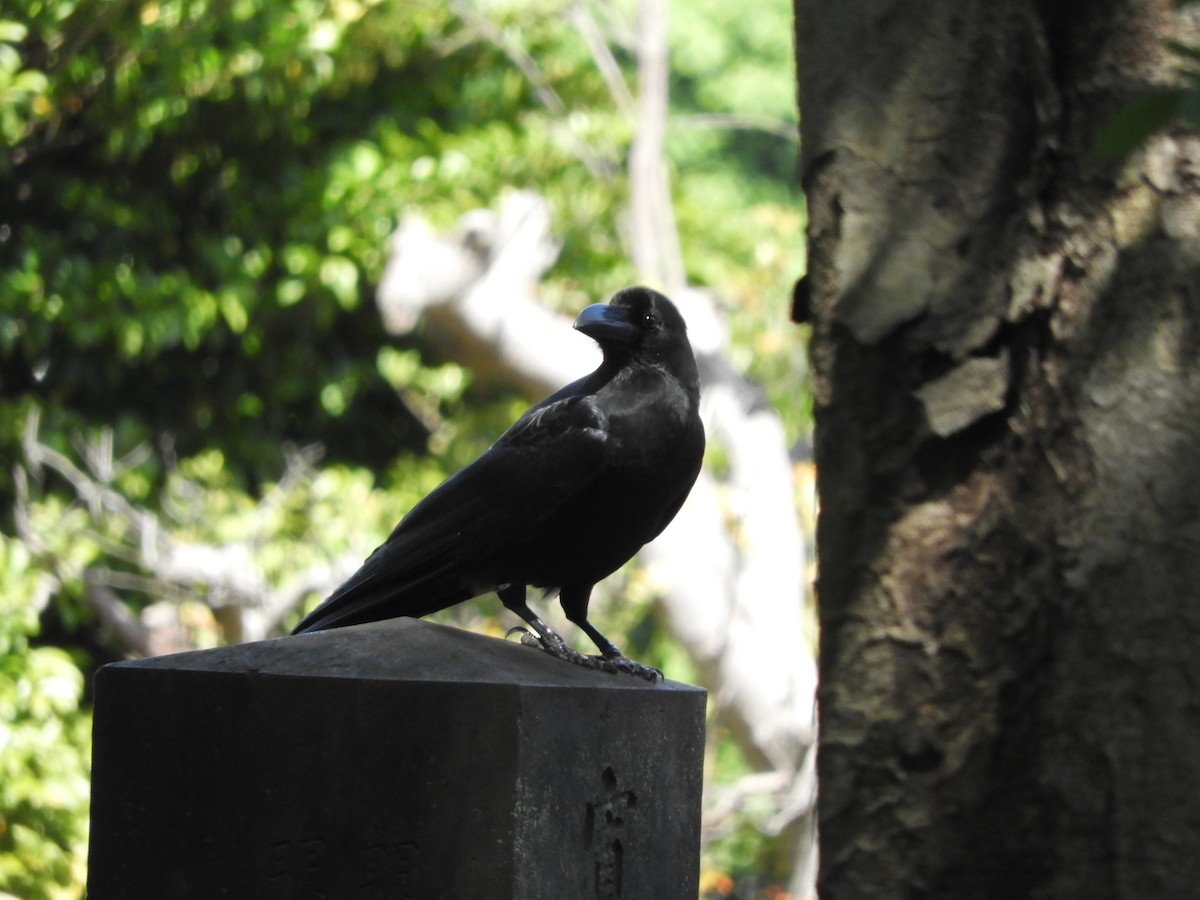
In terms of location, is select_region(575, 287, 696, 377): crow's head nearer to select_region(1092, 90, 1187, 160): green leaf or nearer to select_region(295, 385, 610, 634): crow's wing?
select_region(295, 385, 610, 634): crow's wing

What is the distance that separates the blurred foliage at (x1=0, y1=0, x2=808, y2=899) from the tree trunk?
4320 mm

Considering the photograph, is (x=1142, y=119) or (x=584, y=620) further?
(x=584, y=620)

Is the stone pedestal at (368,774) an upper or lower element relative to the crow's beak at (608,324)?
lower

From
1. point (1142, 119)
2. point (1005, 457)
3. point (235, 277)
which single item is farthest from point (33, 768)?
point (1142, 119)

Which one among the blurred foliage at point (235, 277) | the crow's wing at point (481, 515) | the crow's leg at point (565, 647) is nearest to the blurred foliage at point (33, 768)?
the blurred foliage at point (235, 277)

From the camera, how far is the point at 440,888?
220 centimetres

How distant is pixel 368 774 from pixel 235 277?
4.69 metres

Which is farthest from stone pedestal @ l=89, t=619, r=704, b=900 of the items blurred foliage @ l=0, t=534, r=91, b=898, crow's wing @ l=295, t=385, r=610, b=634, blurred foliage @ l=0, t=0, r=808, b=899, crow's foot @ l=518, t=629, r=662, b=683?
blurred foliage @ l=0, t=0, r=808, b=899

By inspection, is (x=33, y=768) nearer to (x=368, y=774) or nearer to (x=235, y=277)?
(x=235, y=277)

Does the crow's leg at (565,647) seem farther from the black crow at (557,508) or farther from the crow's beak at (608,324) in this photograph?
the crow's beak at (608,324)

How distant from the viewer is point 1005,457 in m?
1.58

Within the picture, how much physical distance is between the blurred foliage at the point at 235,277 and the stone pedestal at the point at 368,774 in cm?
315

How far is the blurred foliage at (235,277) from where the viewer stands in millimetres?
6078

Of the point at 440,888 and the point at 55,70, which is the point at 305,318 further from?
the point at 440,888
